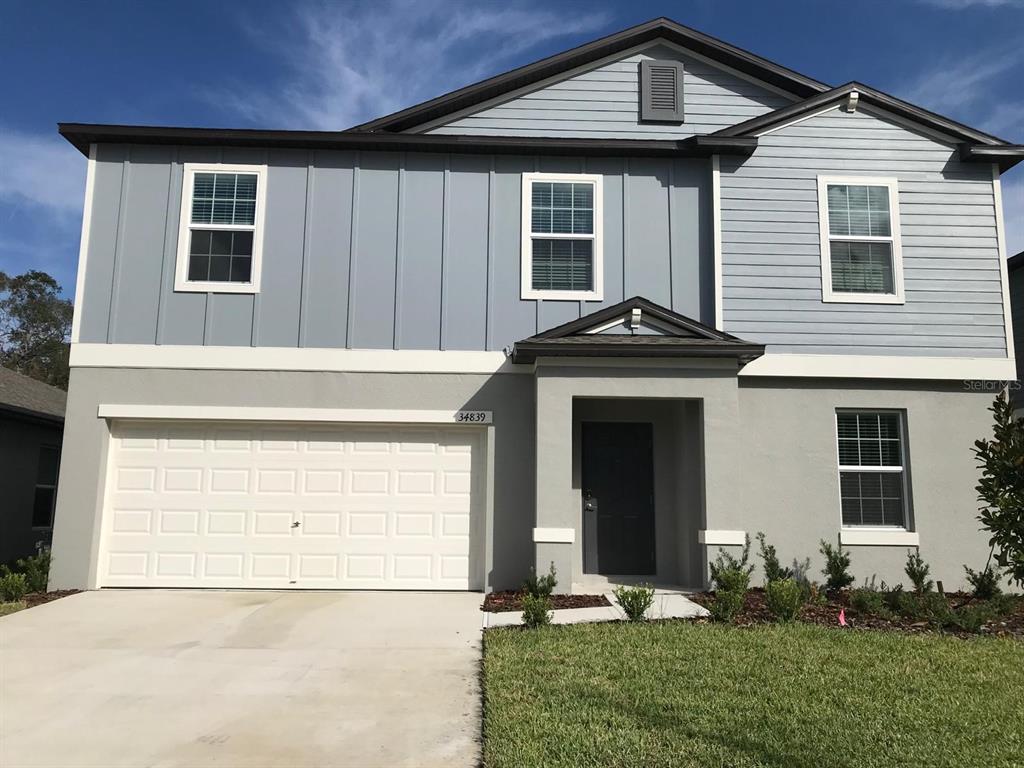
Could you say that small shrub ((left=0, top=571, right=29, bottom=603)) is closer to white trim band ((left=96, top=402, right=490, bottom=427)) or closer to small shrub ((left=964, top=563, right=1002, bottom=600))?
white trim band ((left=96, top=402, right=490, bottom=427))

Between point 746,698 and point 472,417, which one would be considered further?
point 472,417

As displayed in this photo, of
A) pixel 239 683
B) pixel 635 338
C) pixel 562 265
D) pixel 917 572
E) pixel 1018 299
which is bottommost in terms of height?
pixel 239 683

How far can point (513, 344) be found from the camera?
36.1ft

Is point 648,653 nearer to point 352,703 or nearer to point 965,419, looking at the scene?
point 352,703

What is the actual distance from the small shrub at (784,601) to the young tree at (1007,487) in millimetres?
2358

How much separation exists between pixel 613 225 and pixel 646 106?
99.0 inches

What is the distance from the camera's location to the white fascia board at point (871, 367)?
11055mm

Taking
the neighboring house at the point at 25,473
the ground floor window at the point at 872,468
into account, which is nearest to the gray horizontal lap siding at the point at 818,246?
the ground floor window at the point at 872,468

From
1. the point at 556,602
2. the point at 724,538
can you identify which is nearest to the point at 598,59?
the point at 724,538

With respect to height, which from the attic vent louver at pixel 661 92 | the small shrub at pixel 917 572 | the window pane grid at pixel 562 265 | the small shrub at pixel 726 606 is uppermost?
the attic vent louver at pixel 661 92

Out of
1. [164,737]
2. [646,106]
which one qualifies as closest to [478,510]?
[164,737]

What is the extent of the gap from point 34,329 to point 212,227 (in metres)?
43.4

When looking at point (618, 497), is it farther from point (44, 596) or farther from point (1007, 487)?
point (44, 596)

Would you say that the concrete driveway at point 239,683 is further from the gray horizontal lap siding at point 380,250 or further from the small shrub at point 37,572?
the gray horizontal lap siding at point 380,250
